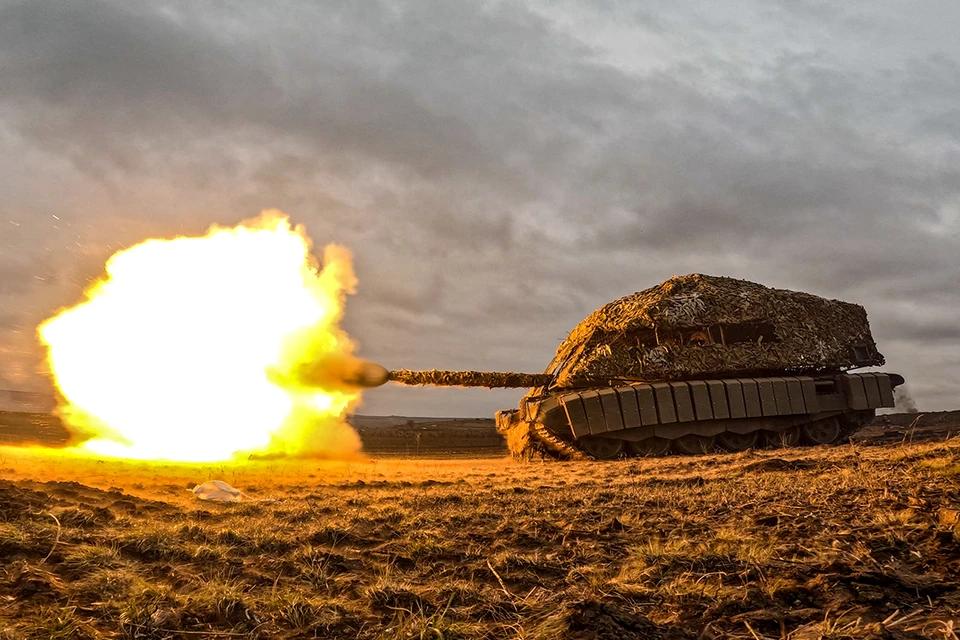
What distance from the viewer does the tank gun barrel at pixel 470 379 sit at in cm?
1888

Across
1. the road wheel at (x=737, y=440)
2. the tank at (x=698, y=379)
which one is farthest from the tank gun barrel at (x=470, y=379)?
the road wheel at (x=737, y=440)

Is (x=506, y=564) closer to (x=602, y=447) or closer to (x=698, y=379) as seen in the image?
(x=602, y=447)

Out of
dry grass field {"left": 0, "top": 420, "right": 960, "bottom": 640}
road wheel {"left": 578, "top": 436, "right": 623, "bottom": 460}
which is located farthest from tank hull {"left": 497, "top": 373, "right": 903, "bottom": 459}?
dry grass field {"left": 0, "top": 420, "right": 960, "bottom": 640}

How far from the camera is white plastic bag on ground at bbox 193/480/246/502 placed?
1018 centimetres

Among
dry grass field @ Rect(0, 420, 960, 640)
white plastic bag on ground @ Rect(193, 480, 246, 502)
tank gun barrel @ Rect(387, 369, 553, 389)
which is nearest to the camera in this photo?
dry grass field @ Rect(0, 420, 960, 640)

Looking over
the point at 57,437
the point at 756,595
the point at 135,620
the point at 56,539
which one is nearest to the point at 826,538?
the point at 756,595

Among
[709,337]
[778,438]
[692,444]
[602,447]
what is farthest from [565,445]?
[778,438]

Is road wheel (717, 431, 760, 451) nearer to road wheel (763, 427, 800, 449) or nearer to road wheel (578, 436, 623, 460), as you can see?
road wheel (763, 427, 800, 449)

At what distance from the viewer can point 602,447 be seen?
19469 mm

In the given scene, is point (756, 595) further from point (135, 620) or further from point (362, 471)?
point (362, 471)

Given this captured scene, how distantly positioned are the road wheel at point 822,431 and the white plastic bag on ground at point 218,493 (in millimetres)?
17994

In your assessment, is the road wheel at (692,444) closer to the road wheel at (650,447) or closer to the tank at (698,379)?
the tank at (698,379)

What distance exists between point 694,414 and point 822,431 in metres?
5.44

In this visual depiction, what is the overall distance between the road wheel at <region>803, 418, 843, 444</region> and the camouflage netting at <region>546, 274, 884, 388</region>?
1772mm
